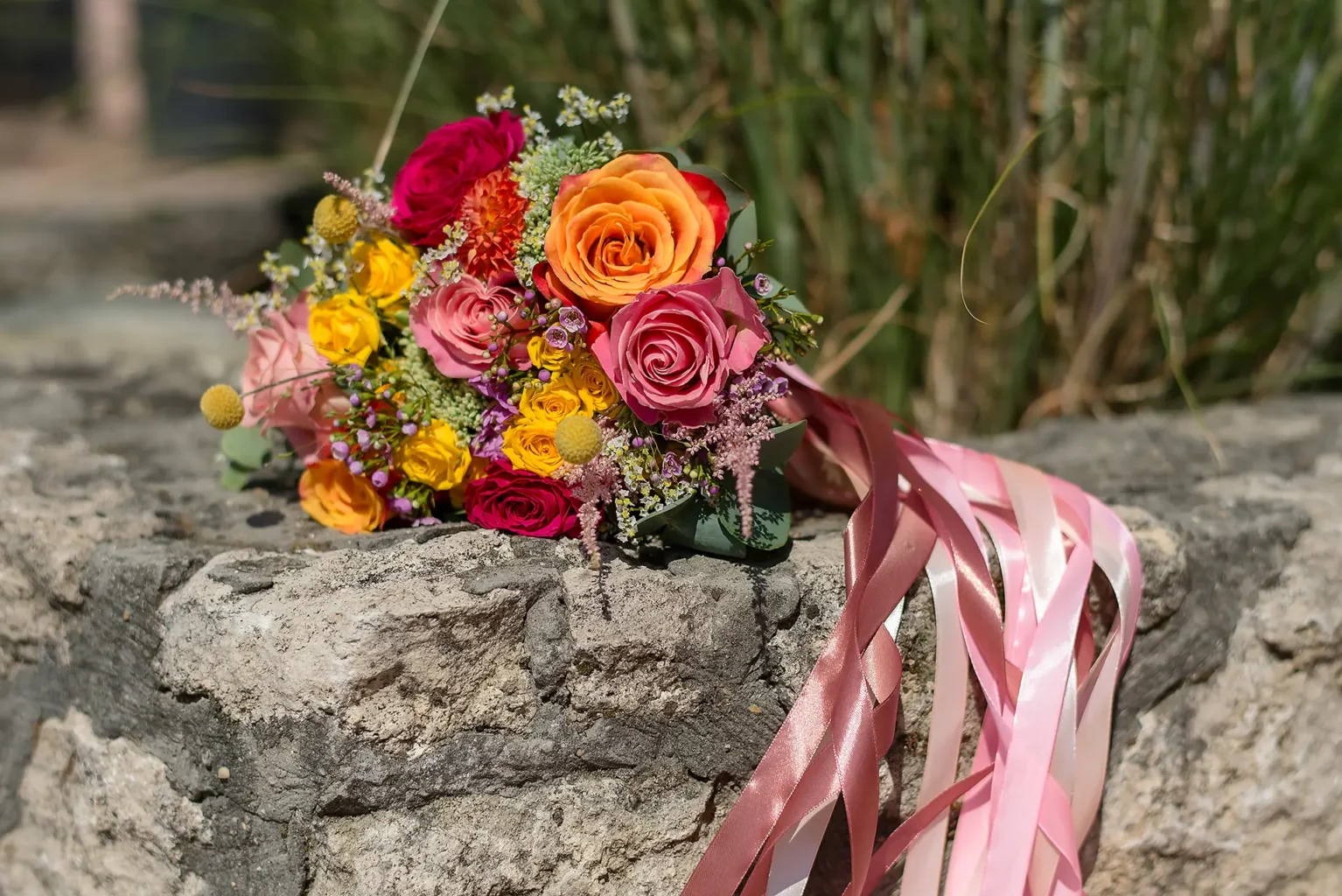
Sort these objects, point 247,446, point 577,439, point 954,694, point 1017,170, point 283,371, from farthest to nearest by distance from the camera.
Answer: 1. point 1017,170
2. point 247,446
3. point 283,371
4. point 954,694
5. point 577,439

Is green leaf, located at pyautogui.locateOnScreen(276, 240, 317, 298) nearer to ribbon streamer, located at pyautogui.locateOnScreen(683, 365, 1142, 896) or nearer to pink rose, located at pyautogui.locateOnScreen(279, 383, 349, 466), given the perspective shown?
pink rose, located at pyautogui.locateOnScreen(279, 383, 349, 466)

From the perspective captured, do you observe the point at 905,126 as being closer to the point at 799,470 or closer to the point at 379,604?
the point at 799,470

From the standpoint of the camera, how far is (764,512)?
1020 millimetres

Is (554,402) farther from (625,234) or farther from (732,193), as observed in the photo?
(732,193)

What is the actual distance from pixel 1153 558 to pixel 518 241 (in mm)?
735

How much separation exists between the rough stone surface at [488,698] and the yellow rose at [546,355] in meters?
0.18

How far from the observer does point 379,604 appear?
0.91 meters

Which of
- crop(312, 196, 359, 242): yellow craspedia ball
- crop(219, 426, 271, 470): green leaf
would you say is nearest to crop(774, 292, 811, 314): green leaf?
crop(312, 196, 359, 242): yellow craspedia ball

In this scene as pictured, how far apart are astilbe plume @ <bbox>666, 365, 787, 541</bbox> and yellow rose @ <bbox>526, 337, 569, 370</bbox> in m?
0.13

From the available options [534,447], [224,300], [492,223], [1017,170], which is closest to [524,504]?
[534,447]

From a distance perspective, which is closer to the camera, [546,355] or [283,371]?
[546,355]

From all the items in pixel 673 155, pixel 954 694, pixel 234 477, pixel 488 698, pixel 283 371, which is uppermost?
pixel 673 155

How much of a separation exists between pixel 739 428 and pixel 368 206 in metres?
0.43

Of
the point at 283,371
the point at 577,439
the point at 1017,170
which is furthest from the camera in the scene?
the point at 1017,170
